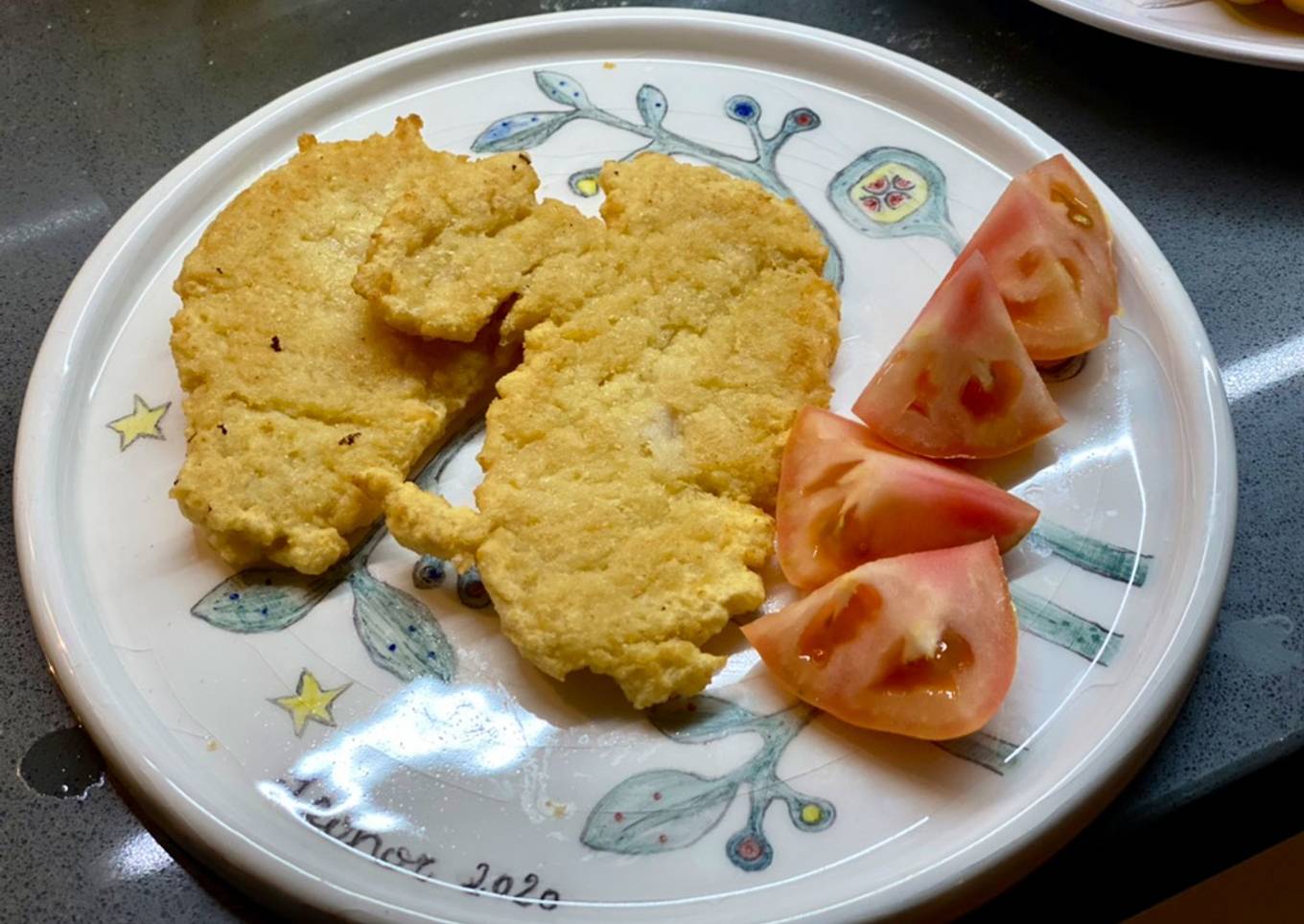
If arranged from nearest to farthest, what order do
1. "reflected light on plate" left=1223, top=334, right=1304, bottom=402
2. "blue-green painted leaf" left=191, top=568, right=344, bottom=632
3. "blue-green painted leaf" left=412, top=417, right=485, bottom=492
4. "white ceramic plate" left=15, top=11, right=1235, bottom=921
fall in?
"white ceramic plate" left=15, top=11, right=1235, bottom=921 → "blue-green painted leaf" left=191, top=568, right=344, bottom=632 → "blue-green painted leaf" left=412, top=417, right=485, bottom=492 → "reflected light on plate" left=1223, top=334, right=1304, bottom=402

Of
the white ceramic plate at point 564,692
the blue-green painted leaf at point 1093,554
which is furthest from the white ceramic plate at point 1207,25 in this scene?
the blue-green painted leaf at point 1093,554

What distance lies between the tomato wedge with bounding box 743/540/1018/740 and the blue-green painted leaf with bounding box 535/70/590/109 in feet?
3.84

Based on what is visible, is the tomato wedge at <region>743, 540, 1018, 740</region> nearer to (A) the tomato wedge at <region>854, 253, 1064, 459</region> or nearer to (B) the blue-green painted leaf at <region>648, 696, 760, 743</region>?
(B) the blue-green painted leaf at <region>648, 696, 760, 743</region>

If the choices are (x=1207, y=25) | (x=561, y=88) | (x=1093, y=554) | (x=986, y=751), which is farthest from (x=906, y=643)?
(x=1207, y=25)

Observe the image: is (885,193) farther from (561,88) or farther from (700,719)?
(700,719)

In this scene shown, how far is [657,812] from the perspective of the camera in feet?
4.80

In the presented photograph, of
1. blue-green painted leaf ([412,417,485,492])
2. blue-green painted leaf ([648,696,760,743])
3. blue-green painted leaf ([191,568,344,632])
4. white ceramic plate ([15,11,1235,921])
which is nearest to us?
white ceramic plate ([15,11,1235,921])

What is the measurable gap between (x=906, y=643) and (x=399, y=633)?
69 centimetres

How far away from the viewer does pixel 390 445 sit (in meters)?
1.70

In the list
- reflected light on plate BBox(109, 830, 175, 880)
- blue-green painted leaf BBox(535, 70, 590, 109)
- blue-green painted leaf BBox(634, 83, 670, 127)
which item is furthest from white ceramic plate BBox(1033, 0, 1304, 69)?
reflected light on plate BBox(109, 830, 175, 880)

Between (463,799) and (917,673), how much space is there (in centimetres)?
60

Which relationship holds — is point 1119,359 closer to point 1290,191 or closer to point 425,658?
point 1290,191

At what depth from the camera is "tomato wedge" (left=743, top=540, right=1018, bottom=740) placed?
4.74 feet

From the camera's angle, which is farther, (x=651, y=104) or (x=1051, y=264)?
(x=651, y=104)
